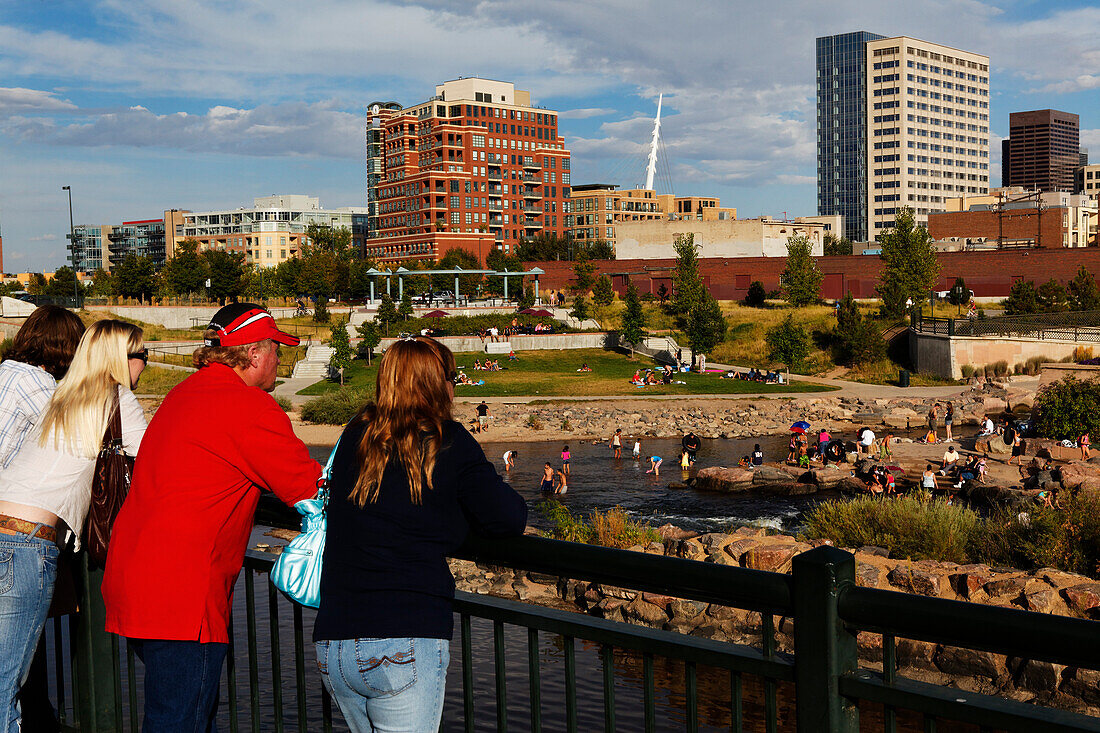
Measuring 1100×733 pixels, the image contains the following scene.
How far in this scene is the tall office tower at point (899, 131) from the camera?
172625 millimetres

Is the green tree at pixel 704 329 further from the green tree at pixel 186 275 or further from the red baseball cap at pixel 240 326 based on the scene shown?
the red baseball cap at pixel 240 326

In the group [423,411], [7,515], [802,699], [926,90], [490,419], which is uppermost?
[926,90]

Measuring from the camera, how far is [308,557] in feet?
10.5

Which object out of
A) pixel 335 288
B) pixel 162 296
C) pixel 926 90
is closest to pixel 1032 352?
pixel 335 288

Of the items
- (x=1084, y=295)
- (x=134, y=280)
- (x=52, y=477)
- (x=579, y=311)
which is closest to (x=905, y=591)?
(x=52, y=477)

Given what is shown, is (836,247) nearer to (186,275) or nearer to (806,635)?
(186,275)

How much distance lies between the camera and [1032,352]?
4794cm

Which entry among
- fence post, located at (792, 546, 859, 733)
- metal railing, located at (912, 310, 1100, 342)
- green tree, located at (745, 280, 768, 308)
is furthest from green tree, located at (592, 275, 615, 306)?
fence post, located at (792, 546, 859, 733)

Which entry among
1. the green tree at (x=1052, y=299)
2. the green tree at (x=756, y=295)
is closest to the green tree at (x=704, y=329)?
the green tree at (x=756, y=295)

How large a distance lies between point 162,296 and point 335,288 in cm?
1519

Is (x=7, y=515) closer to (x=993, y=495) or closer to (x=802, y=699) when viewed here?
(x=802, y=699)

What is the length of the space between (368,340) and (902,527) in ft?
130

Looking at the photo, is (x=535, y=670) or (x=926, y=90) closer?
(x=535, y=670)

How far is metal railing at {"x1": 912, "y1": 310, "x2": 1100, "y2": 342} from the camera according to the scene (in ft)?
156
